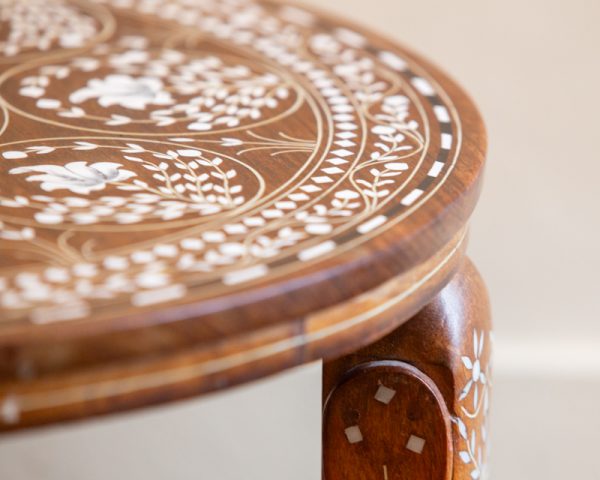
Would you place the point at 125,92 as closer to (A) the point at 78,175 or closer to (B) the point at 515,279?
(A) the point at 78,175

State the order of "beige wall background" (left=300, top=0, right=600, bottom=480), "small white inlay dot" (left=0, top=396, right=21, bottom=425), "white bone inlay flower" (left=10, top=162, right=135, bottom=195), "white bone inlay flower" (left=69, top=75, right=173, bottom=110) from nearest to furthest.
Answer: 1. "small white inlay dot" (left=0, top=396, right=21, bottom=425)
2. "white bone inlay flower" (left=10, top=162, right=135, bottom=195)
3. "white bone inlay flower" (left=69, top=75, right=173, bottom=110)
4. "beige wall background" (left=300, top=0, right=600, bottom=480)

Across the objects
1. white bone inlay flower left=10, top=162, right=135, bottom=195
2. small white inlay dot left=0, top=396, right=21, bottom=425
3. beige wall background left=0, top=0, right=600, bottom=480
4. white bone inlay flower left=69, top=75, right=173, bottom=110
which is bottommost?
beige wall background left=0, top=0, right=600, bottom=480

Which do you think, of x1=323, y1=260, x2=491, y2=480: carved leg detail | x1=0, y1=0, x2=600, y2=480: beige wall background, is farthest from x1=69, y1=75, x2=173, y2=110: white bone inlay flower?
x1=0, y1=0, x2=600, y2=480: beige wall background

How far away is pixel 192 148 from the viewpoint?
68cm

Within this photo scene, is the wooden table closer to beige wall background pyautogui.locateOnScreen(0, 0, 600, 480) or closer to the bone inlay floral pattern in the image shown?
the bone inlay floral pattern

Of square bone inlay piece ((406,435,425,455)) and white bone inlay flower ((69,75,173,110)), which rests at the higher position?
white bone inlay flower ((69,75,173,110))

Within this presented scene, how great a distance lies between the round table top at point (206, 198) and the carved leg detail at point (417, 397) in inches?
3.1

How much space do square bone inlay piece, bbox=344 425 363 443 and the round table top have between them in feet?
0.50

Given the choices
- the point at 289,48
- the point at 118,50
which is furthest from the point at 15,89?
the point at 289,48

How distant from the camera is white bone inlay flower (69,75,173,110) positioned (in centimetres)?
76

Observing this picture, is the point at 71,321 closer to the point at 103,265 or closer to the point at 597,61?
the point at 103,265

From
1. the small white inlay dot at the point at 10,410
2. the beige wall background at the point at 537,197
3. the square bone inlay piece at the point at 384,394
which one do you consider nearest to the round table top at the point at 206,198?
the small white inlay dot at the point at 10,410

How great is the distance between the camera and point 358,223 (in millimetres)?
567

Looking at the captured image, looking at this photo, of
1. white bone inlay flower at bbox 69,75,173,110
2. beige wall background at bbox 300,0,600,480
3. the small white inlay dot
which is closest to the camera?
the small white inlay dot
